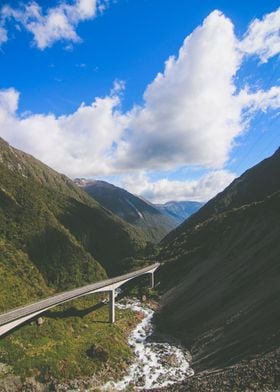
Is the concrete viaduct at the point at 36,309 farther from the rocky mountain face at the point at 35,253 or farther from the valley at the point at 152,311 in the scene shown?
the rocky mountain face at the point at 35,253

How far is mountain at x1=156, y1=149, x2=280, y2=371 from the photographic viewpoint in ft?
166

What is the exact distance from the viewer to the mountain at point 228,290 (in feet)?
166

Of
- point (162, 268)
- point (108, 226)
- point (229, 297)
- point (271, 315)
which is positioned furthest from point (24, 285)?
point (108, 226)

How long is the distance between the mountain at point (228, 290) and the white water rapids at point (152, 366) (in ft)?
8.37

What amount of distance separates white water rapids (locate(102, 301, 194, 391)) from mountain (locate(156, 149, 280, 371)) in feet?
8.37

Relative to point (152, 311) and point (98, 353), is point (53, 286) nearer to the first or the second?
point (152, 311)

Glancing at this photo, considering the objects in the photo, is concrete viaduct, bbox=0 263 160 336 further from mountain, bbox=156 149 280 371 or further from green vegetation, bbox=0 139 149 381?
mountain, bbox=156 149 280 371

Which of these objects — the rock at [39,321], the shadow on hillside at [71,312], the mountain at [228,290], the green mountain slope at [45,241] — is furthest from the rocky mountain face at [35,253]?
the mountain at [228,290]

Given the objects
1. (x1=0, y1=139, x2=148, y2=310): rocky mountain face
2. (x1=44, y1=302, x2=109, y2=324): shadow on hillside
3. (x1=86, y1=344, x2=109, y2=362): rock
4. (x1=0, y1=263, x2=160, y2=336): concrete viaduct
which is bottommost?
(x1=86, y1=344, x2=109, y2=362): rock

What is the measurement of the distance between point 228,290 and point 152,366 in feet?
94.9

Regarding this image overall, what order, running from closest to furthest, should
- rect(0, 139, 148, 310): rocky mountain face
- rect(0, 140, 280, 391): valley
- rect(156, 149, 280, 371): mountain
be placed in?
rect(0, 140, 280, 391): valley → rect(156, 149, 280, 371): mountain → rect(0, 139, 148, 310): rocky mountain face

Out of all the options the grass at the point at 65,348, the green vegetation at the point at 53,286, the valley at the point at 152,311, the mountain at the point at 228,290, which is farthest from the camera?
the mountain at the point at 228,290

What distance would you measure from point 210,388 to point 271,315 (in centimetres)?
2316

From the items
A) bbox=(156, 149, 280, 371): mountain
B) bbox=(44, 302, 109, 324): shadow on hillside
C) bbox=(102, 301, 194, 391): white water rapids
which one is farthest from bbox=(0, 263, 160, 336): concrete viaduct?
bbox=(156, 149, 280, 371): mountain
